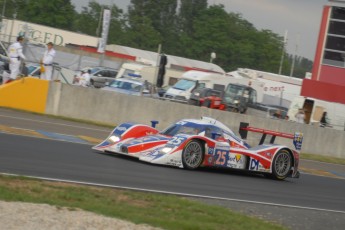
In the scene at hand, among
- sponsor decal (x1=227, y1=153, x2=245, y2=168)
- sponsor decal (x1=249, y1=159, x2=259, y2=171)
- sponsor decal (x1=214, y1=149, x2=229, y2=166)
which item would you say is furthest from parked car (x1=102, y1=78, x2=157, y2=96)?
sponsor decal (x1=214, y1=149, x2=229, y2=166)

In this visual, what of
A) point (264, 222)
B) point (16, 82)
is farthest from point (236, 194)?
point (16, 82)

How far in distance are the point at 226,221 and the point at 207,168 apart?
7.21m

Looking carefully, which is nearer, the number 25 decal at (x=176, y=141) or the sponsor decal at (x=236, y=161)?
the number 25 decal at (x=176, y=141)

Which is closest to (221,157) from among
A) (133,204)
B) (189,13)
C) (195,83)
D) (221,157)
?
(221,157)

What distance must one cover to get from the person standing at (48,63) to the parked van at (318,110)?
627 inches

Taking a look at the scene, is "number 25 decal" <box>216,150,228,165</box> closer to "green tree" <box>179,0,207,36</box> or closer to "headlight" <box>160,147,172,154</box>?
"headlight" <box>160,147,172,154</box>

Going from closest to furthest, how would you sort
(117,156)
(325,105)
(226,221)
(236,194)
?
(226,221), (236,194), (117,156), (325,105)

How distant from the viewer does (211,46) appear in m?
114

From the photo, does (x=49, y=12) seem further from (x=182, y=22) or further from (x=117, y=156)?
(x=117, y=156)

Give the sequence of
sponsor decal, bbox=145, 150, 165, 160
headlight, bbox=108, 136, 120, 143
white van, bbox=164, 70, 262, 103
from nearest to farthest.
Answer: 1. sponsor decal, bbox=145, 150, 165, 160
2. headlight, bbox=108, 136, 120, 143
3. white van, bbox=164, 70, 262, 103

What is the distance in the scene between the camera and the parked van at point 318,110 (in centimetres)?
3803

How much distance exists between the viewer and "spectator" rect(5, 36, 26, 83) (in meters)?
24.1

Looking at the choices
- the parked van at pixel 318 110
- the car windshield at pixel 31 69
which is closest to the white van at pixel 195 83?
the parked van at pixel 318 110

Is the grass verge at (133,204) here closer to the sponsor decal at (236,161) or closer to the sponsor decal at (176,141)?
the sponsor decal at (176,141)
